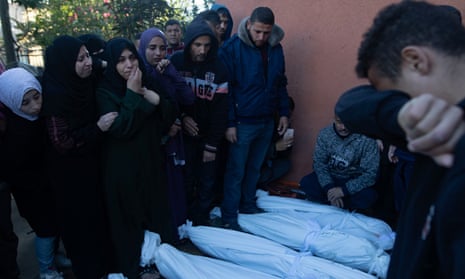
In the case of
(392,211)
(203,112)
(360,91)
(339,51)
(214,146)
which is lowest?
(392,211)

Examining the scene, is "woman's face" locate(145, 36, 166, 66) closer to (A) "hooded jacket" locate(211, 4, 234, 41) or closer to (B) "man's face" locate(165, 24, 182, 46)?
(A) "hooded jacket" locate(211, 4, 234, 41)

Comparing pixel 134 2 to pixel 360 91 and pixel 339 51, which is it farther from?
pixel 360 91

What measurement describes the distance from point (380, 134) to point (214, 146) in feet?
7.10

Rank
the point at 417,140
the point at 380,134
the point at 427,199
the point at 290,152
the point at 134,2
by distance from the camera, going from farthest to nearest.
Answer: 1. the point at 134,2
2. the point at 290,152
3. the point at 380,134
4. the point at 427,199
5. the point at 417,140

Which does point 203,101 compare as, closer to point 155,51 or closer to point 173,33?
point 155,51

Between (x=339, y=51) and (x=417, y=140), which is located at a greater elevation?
(x=339, y=51)

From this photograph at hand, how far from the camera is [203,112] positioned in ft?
9.39

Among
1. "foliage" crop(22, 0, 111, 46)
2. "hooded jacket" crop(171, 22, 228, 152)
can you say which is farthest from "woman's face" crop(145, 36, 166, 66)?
"foliage" crop(22, 0, 111, 46)

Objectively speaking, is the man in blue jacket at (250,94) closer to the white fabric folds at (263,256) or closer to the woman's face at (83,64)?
the white fabric folds at (263,256)

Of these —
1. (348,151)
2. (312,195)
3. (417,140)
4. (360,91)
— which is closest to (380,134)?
(360,91)

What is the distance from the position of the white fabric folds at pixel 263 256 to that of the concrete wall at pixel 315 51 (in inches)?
60.8

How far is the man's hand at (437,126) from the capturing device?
0.52 meters

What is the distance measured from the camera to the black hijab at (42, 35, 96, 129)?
6.42 feet

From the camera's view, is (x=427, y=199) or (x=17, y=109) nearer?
Result: (x=427, y=199)
